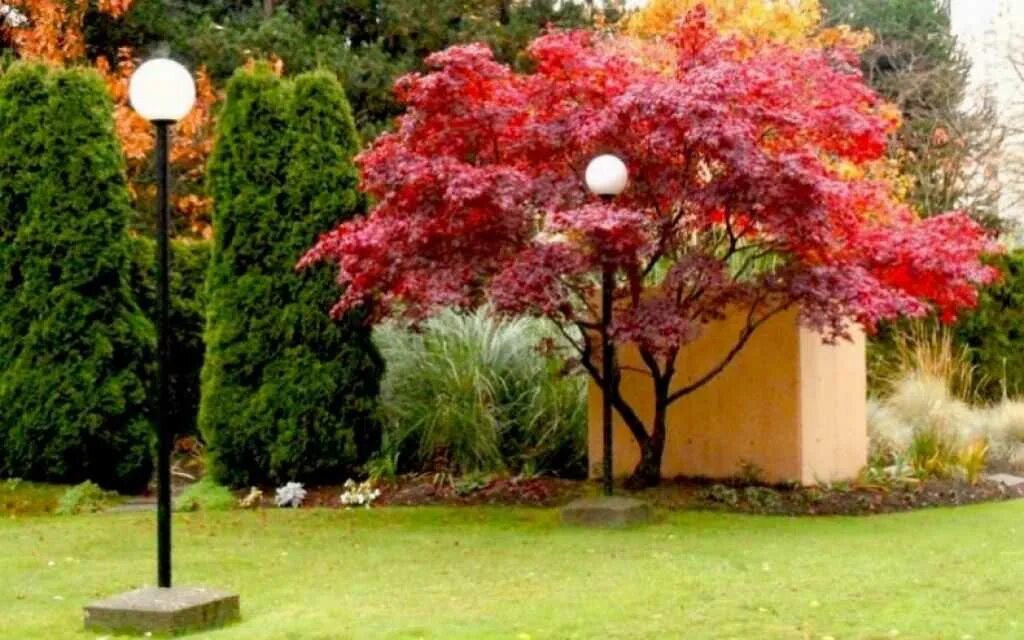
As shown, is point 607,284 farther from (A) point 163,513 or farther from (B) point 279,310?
(A) point 163,513

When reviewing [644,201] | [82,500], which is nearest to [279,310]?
[82,500]

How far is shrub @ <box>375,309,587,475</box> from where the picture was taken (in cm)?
1205

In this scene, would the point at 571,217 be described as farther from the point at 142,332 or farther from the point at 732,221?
the point at 142,332

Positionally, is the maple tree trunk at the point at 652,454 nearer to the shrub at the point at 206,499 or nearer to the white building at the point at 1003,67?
the shrub at the point at 206,499

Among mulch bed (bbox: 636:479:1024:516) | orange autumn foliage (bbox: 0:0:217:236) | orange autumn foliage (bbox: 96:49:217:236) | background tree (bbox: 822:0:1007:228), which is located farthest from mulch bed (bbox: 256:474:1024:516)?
background tree (bbox: 822:0:1007:228)

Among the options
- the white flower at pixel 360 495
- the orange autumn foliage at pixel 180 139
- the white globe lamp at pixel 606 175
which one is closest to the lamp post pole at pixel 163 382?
the white globe lamp at pixel 606 175

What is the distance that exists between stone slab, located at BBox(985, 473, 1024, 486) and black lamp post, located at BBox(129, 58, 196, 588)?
7771mm

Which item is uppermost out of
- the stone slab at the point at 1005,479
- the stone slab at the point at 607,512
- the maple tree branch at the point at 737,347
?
the maple tree branch at the point at 737,347

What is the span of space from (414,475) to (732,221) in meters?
3.47

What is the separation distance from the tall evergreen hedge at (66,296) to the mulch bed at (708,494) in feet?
4.79

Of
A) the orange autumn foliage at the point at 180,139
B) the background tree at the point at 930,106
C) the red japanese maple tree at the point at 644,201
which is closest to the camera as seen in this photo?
the red japanese maple tree at the point at 644,201

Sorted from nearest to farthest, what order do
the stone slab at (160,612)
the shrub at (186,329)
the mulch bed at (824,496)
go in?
the stone slab at (160,612) < the mulch bed at (824,496) < the shrub at (186,329)

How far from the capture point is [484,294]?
9906 millimetres

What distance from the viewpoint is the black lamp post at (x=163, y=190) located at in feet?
21.9
